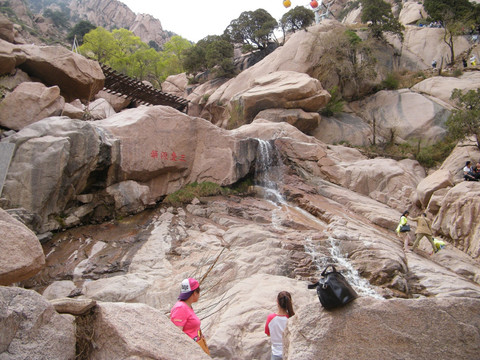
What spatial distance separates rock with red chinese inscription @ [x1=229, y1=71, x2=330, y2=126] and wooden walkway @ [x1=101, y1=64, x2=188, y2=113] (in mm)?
4803

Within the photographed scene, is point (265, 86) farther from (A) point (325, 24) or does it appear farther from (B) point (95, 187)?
(B) point (95, 187)

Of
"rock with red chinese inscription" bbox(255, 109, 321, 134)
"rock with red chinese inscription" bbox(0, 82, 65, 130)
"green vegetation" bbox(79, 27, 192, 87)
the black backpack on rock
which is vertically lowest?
the black backpack on rock

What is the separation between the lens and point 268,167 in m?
15.6

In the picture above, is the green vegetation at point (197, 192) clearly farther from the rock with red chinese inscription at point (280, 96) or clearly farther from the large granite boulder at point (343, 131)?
the large granite boulder at point (343, 131)

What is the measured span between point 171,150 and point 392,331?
1122cm

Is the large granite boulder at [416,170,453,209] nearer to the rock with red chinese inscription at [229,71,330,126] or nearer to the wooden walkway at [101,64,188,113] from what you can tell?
the rock with red chinese inscription at [229,71,330,126]

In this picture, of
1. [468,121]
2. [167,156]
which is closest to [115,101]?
[167,156]

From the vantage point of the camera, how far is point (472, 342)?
267cm

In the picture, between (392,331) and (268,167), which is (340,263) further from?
(268,167)

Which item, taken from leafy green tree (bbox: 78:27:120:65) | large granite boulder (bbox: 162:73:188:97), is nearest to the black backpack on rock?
large granite boulder (bbox: 162:73:188:97)

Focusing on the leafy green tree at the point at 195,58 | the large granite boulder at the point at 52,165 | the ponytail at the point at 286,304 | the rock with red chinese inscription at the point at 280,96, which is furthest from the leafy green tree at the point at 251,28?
the ponytail at the point at 286,304

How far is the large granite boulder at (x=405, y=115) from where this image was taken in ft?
67.6

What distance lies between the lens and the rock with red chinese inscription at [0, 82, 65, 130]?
10336 millimetres

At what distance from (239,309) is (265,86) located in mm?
19328
